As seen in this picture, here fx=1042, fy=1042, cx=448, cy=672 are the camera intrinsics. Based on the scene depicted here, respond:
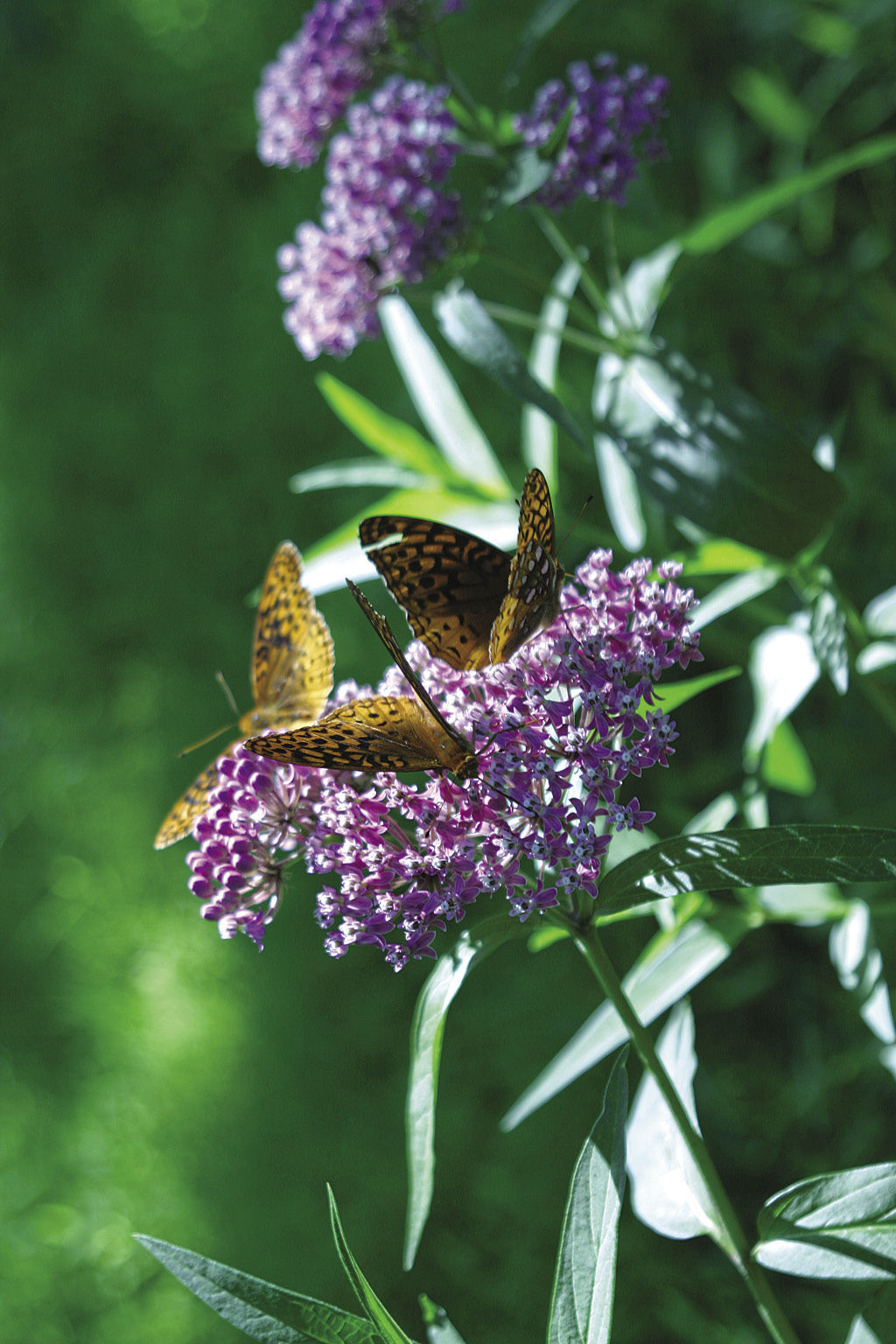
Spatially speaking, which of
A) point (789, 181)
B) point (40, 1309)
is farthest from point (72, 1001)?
point (789, 181)

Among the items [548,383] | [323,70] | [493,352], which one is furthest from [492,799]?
[323,70]

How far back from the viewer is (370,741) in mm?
689

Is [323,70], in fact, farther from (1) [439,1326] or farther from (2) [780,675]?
(1) [439,1326]

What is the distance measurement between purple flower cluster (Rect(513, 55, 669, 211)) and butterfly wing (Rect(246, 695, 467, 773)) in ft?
2.25

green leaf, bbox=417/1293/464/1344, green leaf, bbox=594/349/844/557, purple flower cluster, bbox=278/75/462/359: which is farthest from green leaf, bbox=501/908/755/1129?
purple flower cluster, bbox=278/75/462/359

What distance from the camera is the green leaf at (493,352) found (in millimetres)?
997

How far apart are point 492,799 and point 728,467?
1.50 ft

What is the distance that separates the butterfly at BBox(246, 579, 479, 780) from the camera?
0.68 metres

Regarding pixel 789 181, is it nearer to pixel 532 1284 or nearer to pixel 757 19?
pixel 757 19

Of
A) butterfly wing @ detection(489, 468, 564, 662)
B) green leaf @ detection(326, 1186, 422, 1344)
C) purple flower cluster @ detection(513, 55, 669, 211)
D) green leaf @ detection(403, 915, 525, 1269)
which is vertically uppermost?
purple flower cluster @ detection(513, 55, 669, 211)

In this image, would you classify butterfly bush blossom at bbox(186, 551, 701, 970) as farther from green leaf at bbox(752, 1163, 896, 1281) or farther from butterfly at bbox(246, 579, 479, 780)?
green leaf at bbox(752, 1163, 896, 1281)

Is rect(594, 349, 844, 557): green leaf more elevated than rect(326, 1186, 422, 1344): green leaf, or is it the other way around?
rect(594, 349, 844, 557): green leaf

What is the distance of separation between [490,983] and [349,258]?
1369 mm

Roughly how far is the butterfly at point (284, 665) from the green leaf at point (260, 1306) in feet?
1.12
